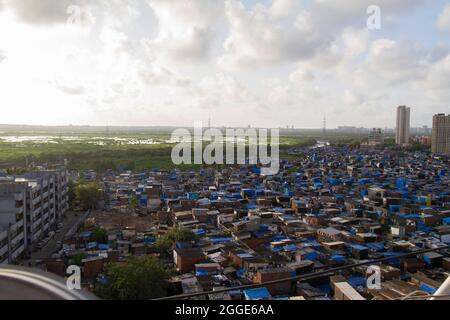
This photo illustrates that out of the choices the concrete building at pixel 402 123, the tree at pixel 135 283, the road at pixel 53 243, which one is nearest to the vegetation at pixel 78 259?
the road at pixel 53 243

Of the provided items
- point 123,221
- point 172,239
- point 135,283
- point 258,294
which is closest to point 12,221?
point 172,239

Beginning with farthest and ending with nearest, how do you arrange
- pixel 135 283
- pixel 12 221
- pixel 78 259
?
pixel 12 221, pixel 78 259, pixel 135 283

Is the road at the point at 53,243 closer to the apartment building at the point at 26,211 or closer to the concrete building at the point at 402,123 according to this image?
the apartment building at the point at 26,211

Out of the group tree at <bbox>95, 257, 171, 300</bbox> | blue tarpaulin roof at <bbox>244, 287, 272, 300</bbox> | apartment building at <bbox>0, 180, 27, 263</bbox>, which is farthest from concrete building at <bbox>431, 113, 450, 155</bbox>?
tree at <bbox>95, 257, 171, 300</bbox>

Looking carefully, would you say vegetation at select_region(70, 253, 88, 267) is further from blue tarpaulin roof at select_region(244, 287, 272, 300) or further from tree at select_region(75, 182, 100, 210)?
tree at select_region(75, 182, 100, 210)

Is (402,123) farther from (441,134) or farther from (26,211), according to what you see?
(26,211)
